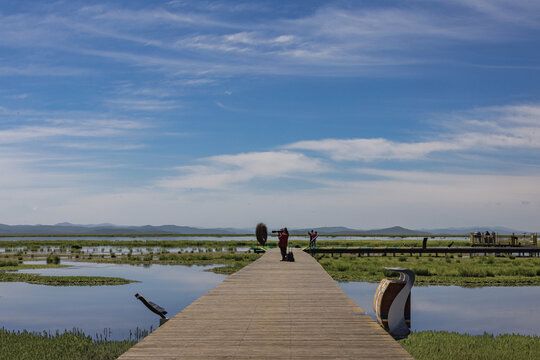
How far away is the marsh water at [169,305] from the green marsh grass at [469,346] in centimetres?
162

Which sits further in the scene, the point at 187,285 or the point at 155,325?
the point at 187,285

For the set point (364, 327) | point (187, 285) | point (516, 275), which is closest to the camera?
point (364, 327)

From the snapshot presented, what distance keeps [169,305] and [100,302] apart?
371 centimetres

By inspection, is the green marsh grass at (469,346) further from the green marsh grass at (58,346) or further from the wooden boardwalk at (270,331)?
the green marsh grass at (58,346)

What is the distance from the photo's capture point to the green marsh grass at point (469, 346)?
12438 mm

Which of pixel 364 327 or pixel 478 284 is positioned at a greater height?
pixel 364 327

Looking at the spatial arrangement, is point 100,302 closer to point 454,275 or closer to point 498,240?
point 454,275

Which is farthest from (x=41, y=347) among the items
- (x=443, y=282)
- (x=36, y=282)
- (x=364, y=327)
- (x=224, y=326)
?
(x=443, y=282)

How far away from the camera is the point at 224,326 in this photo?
9.43 m

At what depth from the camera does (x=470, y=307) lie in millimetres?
20859

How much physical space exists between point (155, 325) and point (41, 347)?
4.49 m

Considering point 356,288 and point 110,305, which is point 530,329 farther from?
point 110,305

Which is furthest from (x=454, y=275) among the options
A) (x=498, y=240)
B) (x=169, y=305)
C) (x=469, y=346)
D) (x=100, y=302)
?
(x=498, y=240)

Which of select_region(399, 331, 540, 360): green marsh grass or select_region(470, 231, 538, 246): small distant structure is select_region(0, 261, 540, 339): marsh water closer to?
select_region(399, 331, 540, 360): green marsh grass
